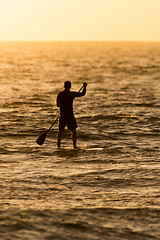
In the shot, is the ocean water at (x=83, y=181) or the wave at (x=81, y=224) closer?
the wave at (x=81, y=224)

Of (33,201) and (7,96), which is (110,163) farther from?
(7,96)

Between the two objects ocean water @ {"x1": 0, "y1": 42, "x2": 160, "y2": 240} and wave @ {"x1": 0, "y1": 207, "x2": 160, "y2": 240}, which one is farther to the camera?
ocean water @ {"x1": 0, "y1": 42, "x2": 160, "y2": 240}

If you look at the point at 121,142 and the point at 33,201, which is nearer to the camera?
the point at 33,201

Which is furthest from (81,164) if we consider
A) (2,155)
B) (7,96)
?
(7,96)

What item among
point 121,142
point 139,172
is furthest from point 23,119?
point 139,172

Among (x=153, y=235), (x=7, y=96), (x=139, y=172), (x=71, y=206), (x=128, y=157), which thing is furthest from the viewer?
(x=7, y=96)

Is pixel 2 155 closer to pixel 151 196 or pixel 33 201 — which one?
pixel 33 201

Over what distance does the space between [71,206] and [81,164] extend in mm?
2754

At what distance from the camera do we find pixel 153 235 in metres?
6.27

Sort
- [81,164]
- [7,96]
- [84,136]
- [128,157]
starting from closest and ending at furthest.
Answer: [81,164]
[128,157]
[84,136]
[7,96]

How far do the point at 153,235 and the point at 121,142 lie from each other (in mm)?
6451

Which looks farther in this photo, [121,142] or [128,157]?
[121,142]

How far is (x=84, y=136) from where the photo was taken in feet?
44.5

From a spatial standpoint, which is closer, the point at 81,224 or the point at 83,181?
the point at 81,224
